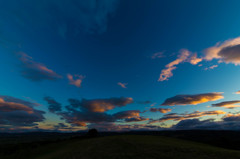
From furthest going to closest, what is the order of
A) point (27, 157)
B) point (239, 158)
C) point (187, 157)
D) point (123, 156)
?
point (27, 157), point (123, 156), point (187, 157), point (239, 158)

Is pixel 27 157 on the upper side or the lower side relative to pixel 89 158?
lower

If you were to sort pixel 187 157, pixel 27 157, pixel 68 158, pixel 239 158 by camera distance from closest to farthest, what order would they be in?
1. pixel 239 158
2. pixel 187 157
3. pixel 68 158
4. pixel 27 157

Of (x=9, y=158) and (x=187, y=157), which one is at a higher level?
(x=187, y=157)

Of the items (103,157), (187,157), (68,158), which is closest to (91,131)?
(68,158)

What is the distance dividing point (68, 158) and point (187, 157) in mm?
27930

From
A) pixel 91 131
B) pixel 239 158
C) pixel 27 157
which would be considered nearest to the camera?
pixel 239 158

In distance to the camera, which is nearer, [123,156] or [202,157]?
[202,157]

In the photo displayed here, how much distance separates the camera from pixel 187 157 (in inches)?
894

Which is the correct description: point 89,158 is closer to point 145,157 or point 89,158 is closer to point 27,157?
point 145,157

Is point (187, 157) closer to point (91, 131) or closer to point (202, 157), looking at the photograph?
point (202, 157)

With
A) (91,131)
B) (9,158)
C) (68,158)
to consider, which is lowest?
(9,158)

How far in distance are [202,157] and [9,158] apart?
73.4 metres

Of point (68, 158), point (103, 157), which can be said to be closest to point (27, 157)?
point (68, 158)

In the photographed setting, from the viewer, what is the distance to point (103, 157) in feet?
82.3
